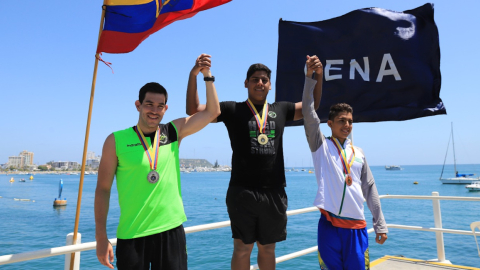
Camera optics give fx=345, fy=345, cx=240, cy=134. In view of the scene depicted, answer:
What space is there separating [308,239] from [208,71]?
19123 mm

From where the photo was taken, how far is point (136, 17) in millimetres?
3078

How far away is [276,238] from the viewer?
2674 millimetres

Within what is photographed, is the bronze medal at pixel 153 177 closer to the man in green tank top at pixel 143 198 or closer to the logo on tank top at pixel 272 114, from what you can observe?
the man in green tank top at pixel 143 198

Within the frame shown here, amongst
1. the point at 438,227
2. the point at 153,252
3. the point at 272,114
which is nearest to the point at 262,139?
the point at 272,114

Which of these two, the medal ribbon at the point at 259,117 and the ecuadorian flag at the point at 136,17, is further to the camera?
the ecuadorian flag at the point at 136,17

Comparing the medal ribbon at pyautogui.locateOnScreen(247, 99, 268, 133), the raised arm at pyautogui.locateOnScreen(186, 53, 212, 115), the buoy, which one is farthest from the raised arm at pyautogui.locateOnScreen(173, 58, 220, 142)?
the buoy

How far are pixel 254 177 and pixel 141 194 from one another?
0.89m

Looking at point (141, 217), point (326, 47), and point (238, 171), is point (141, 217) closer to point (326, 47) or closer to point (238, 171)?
point (238, 171)

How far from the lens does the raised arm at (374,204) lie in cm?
286

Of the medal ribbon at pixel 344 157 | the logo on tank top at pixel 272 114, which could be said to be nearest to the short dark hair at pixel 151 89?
the logo on tank top at pixel 272 114

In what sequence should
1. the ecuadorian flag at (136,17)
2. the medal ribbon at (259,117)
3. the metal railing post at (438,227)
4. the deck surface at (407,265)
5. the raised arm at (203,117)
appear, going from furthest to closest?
1. the metal railing post at (438,227)
2. the deck surface at (407,265)
3. the ecuadorian flag at (136,17)
4. the medal ribbon at (259,117)
5. the raised arm at (203,117)

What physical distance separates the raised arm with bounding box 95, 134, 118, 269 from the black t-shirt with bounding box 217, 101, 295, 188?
3.10ft

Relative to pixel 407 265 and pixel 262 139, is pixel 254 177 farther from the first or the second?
pixel 407 265

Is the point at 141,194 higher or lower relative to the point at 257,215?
higher
